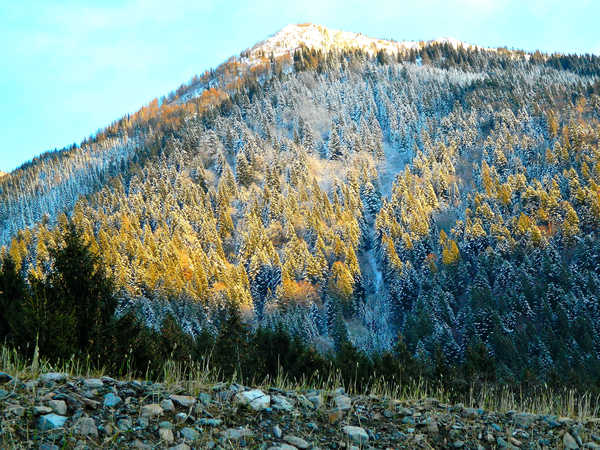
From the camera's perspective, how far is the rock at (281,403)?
5652mm

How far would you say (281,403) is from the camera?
575 centimetres

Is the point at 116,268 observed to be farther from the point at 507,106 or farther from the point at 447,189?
the point at 507,106

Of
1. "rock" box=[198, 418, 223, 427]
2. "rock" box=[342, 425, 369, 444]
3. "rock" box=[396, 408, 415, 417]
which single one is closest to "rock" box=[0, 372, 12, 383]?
"rock" box=[198, 418, 223, 427]

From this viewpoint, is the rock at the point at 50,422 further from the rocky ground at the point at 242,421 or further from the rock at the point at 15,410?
the rock at the point at 15,410

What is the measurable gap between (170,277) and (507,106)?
14028cm

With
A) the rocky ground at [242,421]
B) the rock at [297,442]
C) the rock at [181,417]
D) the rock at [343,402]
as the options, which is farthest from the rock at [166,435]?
the rock at [343,402]

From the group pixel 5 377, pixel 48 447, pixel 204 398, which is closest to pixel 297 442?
pixel 204 398

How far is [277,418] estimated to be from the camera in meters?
5.42

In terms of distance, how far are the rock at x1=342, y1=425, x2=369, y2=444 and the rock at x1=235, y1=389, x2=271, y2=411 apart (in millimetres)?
1086

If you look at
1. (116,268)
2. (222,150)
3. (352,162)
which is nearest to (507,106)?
(352,162)

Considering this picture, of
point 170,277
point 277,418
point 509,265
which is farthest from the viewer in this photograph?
point 170,277

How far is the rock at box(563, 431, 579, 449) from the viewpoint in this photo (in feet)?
19.9

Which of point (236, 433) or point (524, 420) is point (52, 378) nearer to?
point (236, 433)

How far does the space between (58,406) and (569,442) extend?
272 inches
